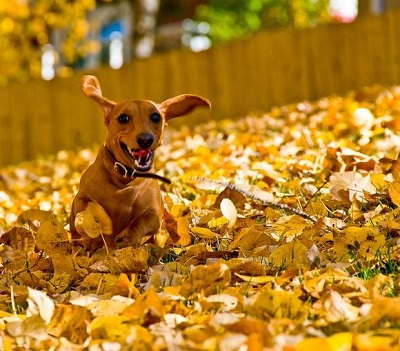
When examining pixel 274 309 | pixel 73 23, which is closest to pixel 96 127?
pixel 73 23

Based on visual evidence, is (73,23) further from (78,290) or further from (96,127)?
(78,290)

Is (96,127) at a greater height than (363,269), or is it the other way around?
(363,269)

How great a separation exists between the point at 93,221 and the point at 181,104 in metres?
0.57

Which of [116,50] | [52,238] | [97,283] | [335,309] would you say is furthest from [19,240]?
[116,50]

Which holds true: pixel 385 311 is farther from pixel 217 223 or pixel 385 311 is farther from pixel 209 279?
pixel 217 223

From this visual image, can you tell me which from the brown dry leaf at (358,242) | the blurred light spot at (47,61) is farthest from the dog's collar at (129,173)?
the blurred light spot at (47,61)

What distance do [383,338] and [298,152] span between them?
11.0 feet

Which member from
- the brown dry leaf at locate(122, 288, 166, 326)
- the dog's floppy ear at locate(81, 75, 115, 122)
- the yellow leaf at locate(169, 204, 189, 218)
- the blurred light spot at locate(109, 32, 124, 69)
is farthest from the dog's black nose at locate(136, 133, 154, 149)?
the blurred light spot at locate(109, 32, 124, 69)

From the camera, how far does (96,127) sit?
46.0ft

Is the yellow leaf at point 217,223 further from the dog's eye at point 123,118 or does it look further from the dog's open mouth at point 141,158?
the dog's eye at point 123,118

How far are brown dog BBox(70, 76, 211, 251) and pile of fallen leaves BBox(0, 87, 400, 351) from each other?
94mm

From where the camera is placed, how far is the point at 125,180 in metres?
3.14

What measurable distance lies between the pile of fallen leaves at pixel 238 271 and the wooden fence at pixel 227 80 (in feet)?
20.7

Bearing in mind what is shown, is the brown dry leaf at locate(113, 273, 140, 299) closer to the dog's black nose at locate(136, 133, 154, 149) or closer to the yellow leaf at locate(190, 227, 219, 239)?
the dog's black nose at locate(136, 133, 154, 149)
